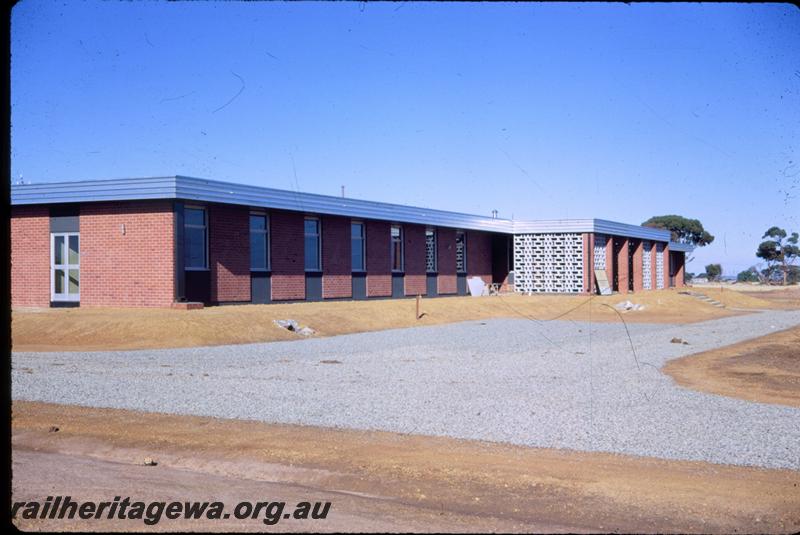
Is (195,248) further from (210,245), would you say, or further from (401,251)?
(401,251)

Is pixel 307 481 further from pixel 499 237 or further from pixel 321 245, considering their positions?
pixel 499 237

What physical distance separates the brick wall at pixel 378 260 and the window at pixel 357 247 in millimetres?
274

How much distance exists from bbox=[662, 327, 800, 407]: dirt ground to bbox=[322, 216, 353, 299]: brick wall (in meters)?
15.1

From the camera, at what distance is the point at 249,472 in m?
6.96

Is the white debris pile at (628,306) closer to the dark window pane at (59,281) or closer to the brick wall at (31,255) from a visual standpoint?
the dark window pane at (59,281)

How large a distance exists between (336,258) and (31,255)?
35.7 feet

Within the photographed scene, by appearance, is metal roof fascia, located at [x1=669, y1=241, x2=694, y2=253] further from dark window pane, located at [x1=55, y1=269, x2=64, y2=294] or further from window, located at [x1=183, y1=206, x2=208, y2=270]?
dark window pane, located at [x1=55, y1=269, x2=64, y2=294]

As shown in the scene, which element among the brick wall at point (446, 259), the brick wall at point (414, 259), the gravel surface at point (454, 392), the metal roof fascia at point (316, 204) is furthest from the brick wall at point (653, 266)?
the gravel surface at point (454, 392)

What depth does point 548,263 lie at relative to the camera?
42125 millimetres

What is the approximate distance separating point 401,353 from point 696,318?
1962 centimetres

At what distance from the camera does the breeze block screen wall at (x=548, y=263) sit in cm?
4147

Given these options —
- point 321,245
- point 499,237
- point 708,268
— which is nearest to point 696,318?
point 499,237

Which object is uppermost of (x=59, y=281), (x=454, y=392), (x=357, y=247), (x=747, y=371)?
(x=357, y=247)

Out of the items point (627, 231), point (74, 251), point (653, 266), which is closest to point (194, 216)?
point (74, 251)
